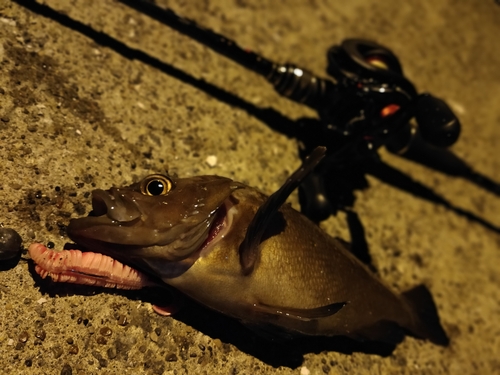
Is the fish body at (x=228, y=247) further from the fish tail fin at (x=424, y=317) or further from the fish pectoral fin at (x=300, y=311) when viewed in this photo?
the fish tail fin at (x=424, y=317)

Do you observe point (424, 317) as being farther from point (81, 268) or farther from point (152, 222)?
point (81, 268)

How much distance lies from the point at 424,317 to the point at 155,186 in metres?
1.65

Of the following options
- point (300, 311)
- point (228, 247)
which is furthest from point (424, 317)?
point (228, 247)

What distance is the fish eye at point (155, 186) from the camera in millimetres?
1637

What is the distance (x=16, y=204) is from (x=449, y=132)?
2.02 m

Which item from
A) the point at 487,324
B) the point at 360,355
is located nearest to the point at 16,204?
the point at 360,355

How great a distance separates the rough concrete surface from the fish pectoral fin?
1.43ft

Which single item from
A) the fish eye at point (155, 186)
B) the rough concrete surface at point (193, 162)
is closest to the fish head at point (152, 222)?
the fish eye at point (155, 186)

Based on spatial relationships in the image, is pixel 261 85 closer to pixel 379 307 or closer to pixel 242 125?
pixel 242 125

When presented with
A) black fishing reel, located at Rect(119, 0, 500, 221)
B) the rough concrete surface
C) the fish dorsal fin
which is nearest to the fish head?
the fish dorsal fin

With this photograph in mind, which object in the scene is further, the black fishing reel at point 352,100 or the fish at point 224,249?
the black fishing reel at point 352,100

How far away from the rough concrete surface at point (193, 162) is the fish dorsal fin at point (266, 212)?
0.56 m

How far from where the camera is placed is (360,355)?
2275 millimetres

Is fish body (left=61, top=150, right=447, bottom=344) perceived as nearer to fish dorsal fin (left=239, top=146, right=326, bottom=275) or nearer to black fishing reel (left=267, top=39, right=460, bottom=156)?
fish dorsal fin (left=239, top=146, right=326, bottom=275)
